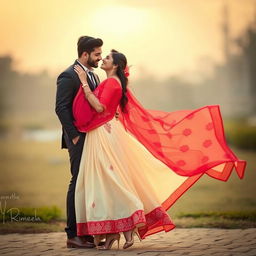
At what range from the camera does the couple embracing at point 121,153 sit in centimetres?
461

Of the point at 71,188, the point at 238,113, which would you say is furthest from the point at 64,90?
the point at 238,113

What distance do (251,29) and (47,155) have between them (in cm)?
283

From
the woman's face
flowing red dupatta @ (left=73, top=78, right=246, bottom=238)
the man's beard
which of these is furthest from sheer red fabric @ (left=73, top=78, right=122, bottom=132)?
the man's beard

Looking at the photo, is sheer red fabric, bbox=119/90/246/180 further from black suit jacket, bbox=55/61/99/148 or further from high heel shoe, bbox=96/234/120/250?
high heel shoe, bbox=96/234/120/250

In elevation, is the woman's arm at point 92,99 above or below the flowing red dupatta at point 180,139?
above

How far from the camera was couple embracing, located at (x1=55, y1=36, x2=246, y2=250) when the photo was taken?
4.61 metres

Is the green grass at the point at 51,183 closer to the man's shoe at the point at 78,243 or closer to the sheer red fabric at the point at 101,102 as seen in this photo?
the man's shoe at the point at 78,243

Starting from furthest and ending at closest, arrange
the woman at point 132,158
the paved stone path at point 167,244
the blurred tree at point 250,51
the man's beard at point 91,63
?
1. the blurred tree at point 250,51
2. the man's beard at point 91,63
3. the woman at point 132,158
4. the paved stone path at point 167,244

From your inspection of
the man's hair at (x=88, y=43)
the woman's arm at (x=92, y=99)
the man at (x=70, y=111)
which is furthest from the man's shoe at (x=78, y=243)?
the man's hair at (x=88, y=43)

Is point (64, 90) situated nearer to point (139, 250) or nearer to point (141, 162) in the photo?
point (141, 162)

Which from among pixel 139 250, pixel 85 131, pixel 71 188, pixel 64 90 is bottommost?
pixel 139 250

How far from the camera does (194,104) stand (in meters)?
8.22

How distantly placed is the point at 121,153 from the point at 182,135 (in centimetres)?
51

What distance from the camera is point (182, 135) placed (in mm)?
4973
